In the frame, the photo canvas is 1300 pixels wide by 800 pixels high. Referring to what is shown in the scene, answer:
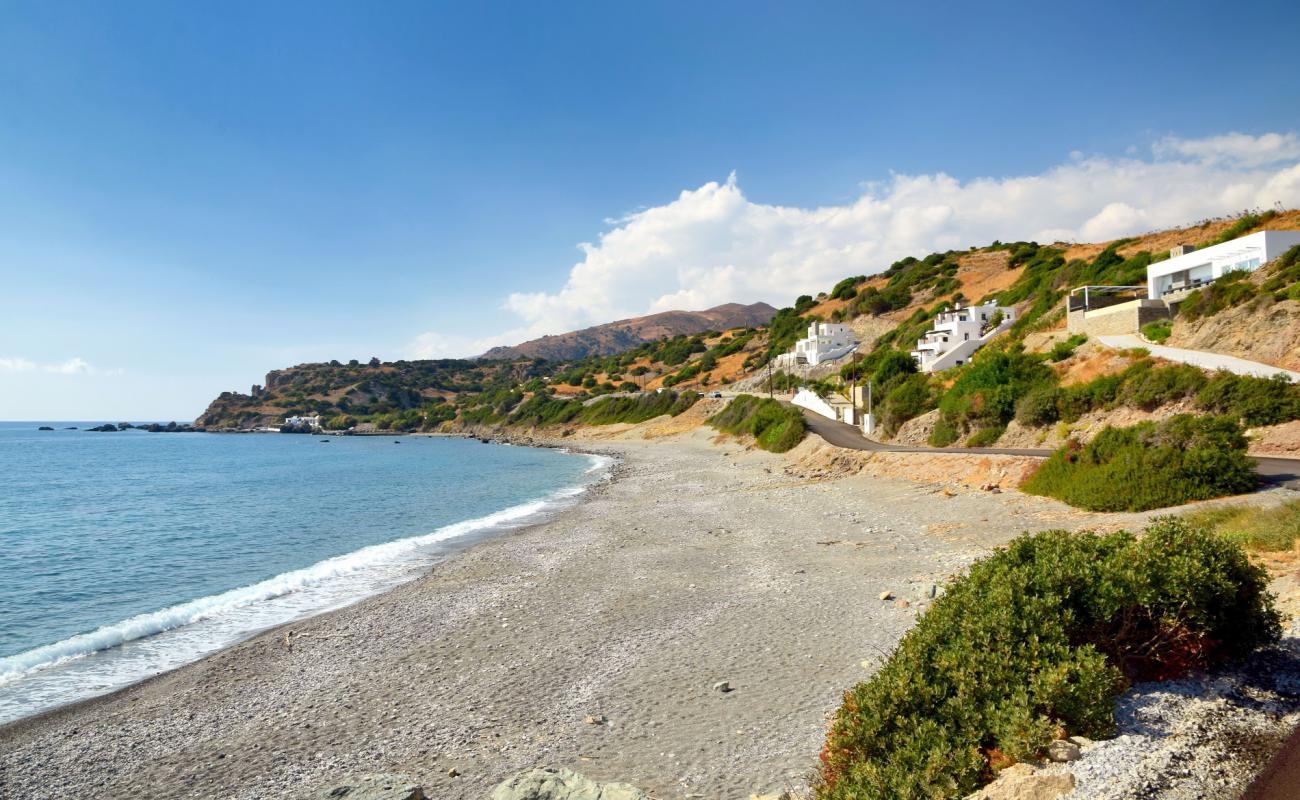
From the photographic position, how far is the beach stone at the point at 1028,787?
449 cm

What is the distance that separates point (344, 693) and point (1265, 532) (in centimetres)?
1506

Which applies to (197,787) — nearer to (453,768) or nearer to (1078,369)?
(453,768)

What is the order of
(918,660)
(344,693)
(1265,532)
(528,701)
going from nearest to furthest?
(918,660)
(528,701)
(344,693)
(1265,532)

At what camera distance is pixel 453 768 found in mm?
7418

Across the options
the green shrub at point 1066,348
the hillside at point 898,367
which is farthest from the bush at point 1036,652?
the green shrub at point 1066,348

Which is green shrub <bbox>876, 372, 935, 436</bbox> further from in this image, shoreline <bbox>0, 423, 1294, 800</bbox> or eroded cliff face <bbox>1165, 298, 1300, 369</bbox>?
shoreline <bbox>0, 423, 1294, 800</bbox>

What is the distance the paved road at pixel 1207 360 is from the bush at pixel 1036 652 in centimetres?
2122

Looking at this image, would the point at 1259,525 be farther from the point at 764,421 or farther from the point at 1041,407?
the point at 764,421

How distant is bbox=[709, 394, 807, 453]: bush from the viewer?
42438 millimetres

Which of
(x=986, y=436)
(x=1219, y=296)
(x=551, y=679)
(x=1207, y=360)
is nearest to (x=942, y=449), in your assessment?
(x=986, y=436)

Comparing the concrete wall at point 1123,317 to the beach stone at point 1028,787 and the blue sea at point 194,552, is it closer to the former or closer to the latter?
the blue sea at point 194,552

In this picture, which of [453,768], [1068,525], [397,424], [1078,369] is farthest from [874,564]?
[397,424]

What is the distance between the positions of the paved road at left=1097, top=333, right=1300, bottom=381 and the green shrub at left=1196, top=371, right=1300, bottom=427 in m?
0.82

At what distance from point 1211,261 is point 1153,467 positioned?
23958 mm
